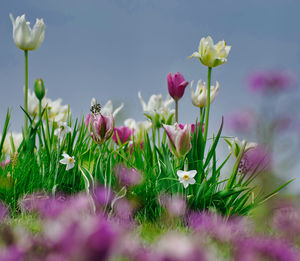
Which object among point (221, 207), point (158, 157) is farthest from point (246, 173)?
point (158, 157)

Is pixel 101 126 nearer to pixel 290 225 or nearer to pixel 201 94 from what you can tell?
pixel 201 94

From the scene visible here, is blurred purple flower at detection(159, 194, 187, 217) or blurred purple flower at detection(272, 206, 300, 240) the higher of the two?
blurred purple flower at detection(272, 206, 300, 240)

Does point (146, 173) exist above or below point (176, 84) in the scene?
below

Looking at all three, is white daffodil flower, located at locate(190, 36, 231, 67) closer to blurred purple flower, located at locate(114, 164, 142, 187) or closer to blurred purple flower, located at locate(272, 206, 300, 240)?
blurred purple flower, located at locate(114, 164, 142, 187)

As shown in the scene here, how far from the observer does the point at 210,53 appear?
3.13 metres

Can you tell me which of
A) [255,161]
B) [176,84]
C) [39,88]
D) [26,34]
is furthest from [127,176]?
[26,34]

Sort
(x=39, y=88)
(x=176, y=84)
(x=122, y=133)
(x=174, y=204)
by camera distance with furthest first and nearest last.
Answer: (x=122, y=133), (x=39, y=88), (x=176, y=84), (x=174, y=204)

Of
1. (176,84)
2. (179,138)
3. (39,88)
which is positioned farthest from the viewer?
(39,88)

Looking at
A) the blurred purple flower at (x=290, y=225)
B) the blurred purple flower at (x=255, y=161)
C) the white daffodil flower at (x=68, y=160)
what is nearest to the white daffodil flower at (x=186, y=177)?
the blurred purple flower at (x=255, y=161)

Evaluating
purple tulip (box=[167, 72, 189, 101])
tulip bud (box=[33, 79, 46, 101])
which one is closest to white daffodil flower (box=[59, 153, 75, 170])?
tulip bud (box=[33, 79, 46, 101])

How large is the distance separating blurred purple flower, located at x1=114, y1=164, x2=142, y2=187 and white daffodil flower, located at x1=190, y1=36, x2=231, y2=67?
1.05 metres

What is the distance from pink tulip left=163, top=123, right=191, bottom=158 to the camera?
2.79 metres

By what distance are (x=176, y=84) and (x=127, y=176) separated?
34.5 inches

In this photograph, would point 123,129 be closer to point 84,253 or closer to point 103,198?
point 103,198
